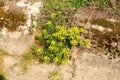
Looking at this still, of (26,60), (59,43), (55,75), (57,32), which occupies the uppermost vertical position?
(57,32)

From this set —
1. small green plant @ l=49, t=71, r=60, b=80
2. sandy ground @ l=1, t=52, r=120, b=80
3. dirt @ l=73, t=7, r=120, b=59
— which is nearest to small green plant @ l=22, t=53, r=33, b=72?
sandy ground @ l=1, t=52, r=120, b=80

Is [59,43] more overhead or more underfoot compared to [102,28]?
more underfoot

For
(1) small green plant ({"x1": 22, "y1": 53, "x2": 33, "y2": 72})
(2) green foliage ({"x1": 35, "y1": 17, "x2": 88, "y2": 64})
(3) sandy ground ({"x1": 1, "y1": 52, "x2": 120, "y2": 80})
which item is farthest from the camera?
(1) small green plant ({"x1": 22, "y1": 53, "x2": 33, "y2": 72})

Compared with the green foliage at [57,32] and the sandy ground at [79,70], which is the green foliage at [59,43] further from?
the sandy ground at [79,70]

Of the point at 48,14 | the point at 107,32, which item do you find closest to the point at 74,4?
the point at 48,14

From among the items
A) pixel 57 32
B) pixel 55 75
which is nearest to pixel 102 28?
pixel 57 32

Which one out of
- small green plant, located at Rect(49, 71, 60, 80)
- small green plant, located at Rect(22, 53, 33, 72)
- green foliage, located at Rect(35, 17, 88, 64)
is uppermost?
green foliage, located at Rect(35, 17, 88, 64)

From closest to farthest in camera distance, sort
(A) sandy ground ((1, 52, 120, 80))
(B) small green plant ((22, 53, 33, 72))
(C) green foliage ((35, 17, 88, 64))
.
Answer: (A) sandy ground ((1, 52, 120, 80))
(C) green foliage ((35, 17, 88, 64))
(B) small green plant ((22, 53, 33, 72))

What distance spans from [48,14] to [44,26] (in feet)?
0.81

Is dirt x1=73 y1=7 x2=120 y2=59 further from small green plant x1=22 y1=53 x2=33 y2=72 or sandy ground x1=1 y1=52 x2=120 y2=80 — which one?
small green plant x1=22 y1=53 x2=33 y2=72

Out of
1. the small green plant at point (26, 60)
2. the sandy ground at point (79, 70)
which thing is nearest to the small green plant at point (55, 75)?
the sandy ground at point (79, 70)

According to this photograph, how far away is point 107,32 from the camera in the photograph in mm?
5762

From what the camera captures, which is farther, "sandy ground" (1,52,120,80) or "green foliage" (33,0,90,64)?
"green foliage" (33,0,90,64)

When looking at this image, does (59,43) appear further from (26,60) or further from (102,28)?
(102,28)
